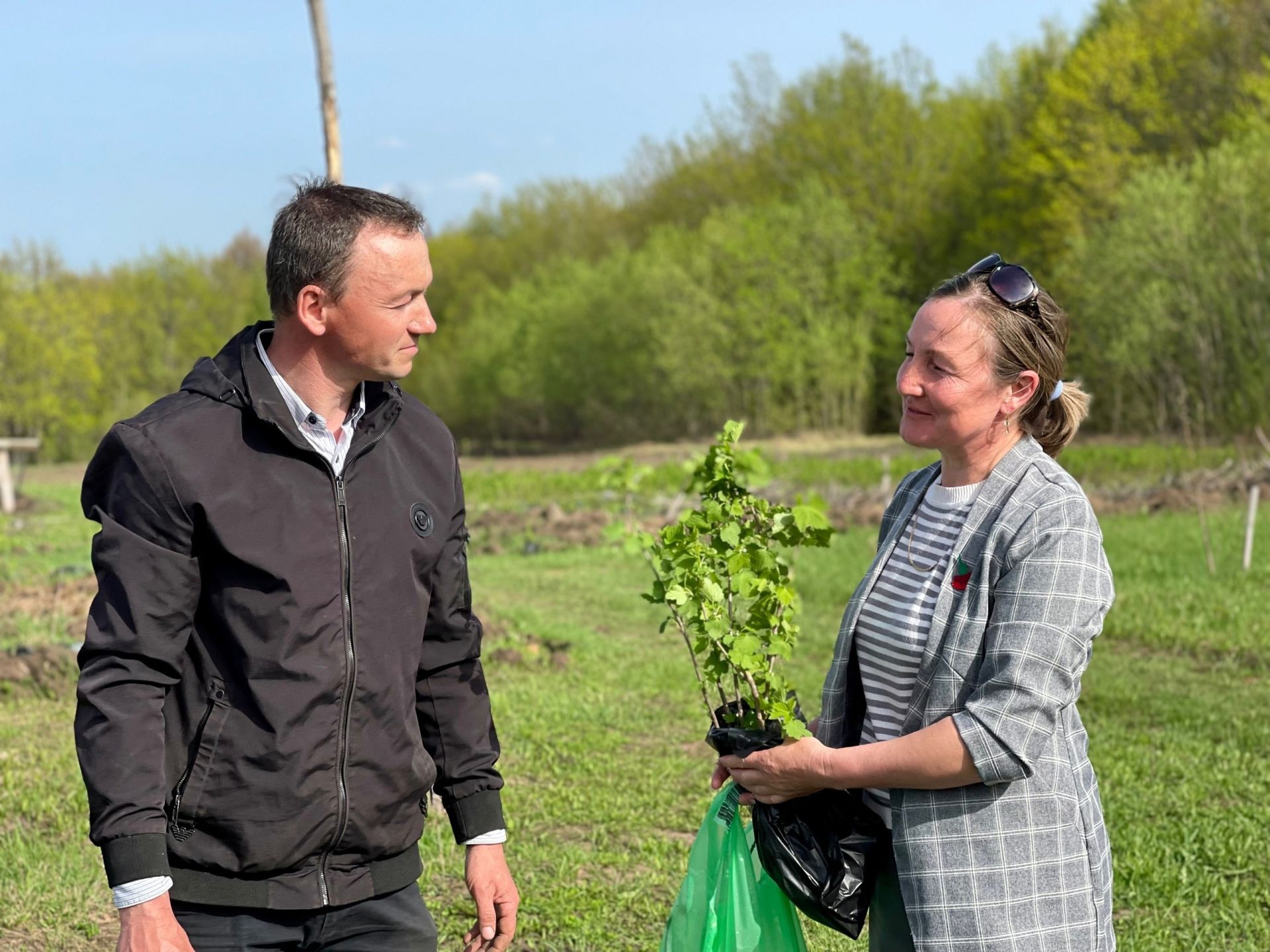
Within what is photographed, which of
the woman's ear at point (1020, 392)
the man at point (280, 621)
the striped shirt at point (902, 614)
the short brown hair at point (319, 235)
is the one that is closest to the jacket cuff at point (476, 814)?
the man at point (280, 621)

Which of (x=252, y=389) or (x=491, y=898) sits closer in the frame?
(x=252, y=389)

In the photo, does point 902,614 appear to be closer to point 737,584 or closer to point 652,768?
point 737,584

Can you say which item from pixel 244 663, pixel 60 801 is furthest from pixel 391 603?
pixel 60 801

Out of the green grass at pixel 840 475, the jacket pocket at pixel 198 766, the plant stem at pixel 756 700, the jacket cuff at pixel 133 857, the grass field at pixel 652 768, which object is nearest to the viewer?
the jacket cuff at pixel 133 857

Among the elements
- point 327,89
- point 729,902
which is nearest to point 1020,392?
point 729,902

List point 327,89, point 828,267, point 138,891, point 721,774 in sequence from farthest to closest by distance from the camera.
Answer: point 828,267
point 327,89
point 721,774
point 138,891

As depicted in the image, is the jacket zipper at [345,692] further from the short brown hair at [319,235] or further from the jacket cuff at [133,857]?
the short brown hair at [319,235]

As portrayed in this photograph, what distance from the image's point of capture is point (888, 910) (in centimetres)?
227

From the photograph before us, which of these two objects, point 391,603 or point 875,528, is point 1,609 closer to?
point 391,603

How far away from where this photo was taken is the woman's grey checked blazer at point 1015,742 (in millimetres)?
1992

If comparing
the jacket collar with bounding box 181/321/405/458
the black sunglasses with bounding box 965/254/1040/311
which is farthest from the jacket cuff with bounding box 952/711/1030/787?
the jacket collar with bounding box 181/321/405/458

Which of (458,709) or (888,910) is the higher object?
(458,709)

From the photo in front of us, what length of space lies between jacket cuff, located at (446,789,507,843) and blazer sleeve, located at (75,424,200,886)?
25.8 inches

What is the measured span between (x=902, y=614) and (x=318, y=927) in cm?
121
